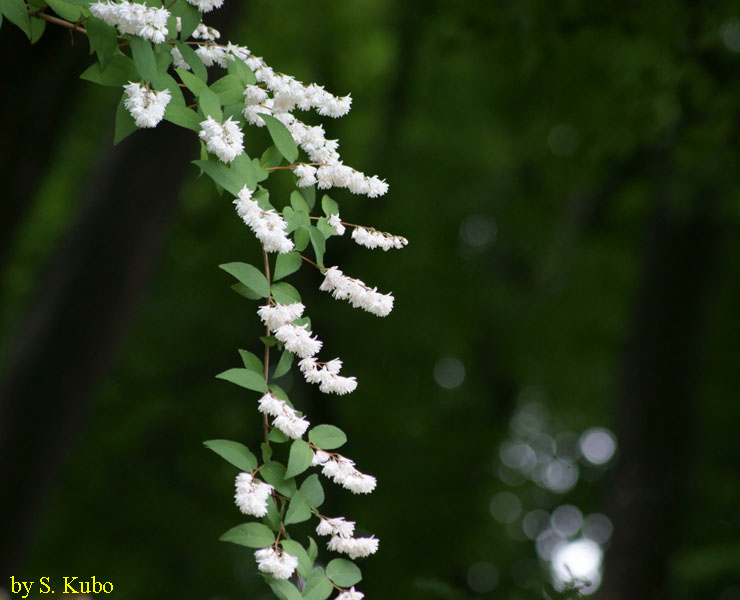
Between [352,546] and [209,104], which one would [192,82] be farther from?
[352,546]

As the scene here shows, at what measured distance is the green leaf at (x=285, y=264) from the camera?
1639 millimetres

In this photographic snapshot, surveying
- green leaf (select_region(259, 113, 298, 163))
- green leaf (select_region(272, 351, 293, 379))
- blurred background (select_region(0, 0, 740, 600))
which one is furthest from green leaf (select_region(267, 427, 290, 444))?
blurred background (select_region(0, 0, 740, 600))

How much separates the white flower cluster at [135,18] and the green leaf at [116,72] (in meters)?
0.10

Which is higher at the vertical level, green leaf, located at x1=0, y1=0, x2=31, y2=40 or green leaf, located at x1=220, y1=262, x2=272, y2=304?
green leaf, located at x1=0, y1=0, x2=31, y2=40

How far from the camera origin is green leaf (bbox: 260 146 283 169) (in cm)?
177

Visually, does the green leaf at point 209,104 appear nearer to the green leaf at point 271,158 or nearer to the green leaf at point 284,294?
the green leaf at point 271,158

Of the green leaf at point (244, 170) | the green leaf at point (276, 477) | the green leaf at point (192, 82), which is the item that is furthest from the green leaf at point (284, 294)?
the green leaf at point (192, 82)

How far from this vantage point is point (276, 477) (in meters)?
1.58

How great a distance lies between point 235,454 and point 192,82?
72cm

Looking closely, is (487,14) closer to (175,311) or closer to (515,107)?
(515,107)

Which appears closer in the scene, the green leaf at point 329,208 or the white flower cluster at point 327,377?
the white flower cluster at point 327,377

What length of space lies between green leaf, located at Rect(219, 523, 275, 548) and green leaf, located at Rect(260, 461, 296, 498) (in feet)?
0.26

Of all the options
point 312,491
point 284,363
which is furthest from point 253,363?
point 312,491

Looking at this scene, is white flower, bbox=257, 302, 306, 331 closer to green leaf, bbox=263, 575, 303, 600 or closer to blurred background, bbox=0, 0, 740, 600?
green leaf, bbox=263, 575, 303, 600
